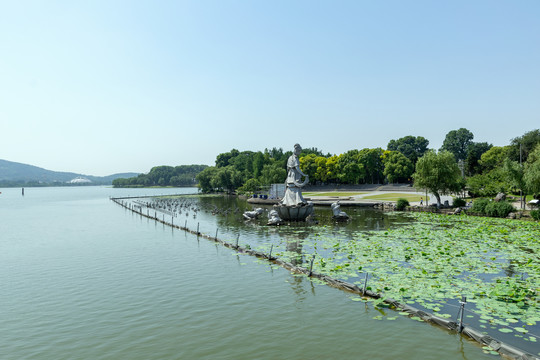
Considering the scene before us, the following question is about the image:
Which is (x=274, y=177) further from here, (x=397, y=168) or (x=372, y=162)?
(x=397, y=168)

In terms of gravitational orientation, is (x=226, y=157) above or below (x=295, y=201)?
above

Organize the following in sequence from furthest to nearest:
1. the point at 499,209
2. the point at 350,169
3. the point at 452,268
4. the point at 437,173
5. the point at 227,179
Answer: the point at 227,179, the point at 350,169, the point at 437,173, the point at 499,209, the point at 452,268

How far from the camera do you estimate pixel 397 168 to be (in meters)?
110

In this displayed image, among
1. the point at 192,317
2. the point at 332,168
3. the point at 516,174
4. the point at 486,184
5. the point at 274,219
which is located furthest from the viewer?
the point at 332,168

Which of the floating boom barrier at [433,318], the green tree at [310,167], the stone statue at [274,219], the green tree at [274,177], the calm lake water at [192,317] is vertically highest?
the green tree at [310,167]

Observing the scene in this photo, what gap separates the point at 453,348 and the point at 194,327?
336 inches

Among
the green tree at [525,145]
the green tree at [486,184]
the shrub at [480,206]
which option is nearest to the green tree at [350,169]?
the green tree at [525,145]

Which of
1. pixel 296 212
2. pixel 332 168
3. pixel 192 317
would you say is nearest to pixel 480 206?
pixel 296 212

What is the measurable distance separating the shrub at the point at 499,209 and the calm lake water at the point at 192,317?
33.0m

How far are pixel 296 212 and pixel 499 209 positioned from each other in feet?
76.7

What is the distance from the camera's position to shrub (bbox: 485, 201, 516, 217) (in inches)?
1588

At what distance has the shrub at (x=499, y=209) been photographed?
40344 mm

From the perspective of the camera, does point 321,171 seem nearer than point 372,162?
No

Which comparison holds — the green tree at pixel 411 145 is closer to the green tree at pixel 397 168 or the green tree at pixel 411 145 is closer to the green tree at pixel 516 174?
the green tree at pixel 397 168
